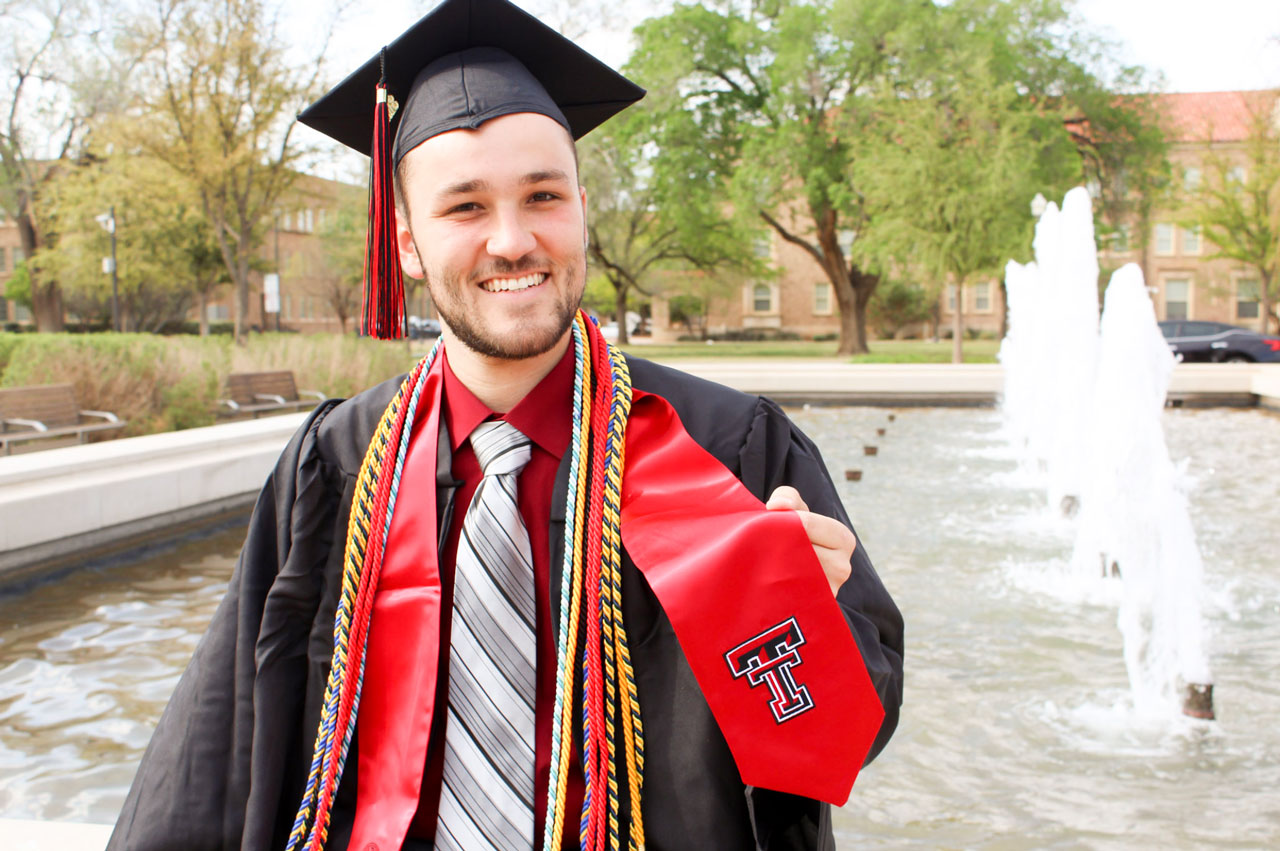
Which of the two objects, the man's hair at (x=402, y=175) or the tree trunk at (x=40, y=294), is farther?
the tree trunk at (x=40, y=294)

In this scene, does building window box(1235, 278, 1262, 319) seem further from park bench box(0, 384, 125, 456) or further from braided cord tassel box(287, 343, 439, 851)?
braided cord tassel box(287, 343, 439, 851)

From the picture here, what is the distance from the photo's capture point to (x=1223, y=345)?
80.8 ft

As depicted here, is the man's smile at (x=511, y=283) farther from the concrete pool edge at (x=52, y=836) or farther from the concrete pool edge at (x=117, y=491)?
the concrete pool edge at (x=117, y=491)

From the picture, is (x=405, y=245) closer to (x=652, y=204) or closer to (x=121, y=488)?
(x=121, y=488)

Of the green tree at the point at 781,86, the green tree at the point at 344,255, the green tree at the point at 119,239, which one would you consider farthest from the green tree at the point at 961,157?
the green tree at the point at 344,255

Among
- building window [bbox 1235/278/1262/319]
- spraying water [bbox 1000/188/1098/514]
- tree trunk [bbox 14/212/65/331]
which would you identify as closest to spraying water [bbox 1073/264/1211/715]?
spraying water [bbox 1000/188/1098/514]

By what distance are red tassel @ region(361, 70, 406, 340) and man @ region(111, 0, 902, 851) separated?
0.18ft

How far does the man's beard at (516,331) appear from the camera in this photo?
4.98 ft

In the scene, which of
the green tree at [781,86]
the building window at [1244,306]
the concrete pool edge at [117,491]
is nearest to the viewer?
the concrete pool edge at [117,491]

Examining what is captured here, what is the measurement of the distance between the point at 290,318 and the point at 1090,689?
5520cm

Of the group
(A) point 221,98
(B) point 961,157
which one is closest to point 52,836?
(A) point 221,98

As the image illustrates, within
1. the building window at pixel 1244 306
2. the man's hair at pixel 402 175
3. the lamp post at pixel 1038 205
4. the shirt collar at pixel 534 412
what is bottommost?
the shirt collar at pixel 534 412

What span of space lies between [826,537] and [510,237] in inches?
24.0

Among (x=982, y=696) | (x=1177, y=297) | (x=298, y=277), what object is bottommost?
(x=982, y=696)
